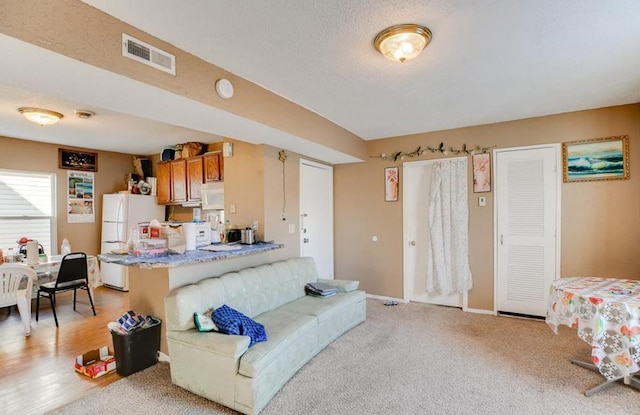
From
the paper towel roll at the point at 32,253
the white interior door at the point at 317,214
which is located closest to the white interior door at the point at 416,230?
the white interior door at the point at 317,214

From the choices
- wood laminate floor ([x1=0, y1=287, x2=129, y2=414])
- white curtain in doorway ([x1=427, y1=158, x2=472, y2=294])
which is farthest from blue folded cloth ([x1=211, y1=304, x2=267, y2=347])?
white curtain in doorway ([x1=427, y1=158, x2=472, y2=294])

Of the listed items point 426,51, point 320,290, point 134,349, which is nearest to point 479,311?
point 320,290

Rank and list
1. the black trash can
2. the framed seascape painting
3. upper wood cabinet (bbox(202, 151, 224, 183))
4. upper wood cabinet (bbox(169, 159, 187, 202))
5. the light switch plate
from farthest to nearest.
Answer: upper wood cabinet (bbox(169, 159, 187, 202)), upper wood cabinet (bbox(202, 151, 224, 183)), the light switch plate, the framed seascape painting, the black trash can

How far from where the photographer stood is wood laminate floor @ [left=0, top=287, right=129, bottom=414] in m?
2.41

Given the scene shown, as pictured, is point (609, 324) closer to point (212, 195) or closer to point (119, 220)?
point (212, 195)

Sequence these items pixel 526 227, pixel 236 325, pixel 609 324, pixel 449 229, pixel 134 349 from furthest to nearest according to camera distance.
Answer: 1. pixel 449 229
2. pixel 526 227
3. pixel 134 349
4. pixel 236 325
5. pixel 609 324

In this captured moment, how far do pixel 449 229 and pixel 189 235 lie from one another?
10.8 ft

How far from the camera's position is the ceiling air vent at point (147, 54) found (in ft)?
6.34

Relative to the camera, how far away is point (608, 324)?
2.23 meters

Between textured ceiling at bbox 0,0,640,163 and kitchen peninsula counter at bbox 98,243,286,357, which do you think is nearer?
textured ceiling at bbox 0,0,640,163

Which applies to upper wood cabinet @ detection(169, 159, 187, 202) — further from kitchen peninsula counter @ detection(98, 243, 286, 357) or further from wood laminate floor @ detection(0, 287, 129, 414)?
kitchen peninsula counter @ detection(98, 243, 286, 357)

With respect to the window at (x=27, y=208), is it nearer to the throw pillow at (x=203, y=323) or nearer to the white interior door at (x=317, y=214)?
the white interior door at (x=317, y=214)

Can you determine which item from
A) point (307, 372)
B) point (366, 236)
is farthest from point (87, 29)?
point (366, 236)

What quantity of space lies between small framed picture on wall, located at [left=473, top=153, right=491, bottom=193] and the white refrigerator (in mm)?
5362
